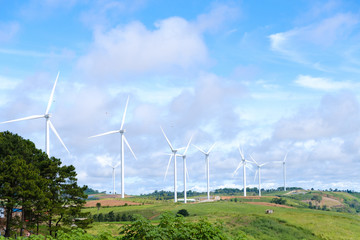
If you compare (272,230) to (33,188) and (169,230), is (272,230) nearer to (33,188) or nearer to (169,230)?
(33,188)

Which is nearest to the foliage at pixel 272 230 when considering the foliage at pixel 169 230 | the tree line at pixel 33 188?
the tree line at pixel 33 188

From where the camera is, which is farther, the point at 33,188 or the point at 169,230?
the point at 33,188

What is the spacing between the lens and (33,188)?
176 feet

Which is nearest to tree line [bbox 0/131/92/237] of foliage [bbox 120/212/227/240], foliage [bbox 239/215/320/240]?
foliage [bbox 239/215/320/240]

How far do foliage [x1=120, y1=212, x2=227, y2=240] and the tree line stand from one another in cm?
3143

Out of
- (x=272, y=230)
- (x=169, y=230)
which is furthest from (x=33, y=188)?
(x=272, y=230)

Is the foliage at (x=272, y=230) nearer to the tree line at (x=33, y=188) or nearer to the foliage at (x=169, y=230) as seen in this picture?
the tree line at (x=33, y=188)

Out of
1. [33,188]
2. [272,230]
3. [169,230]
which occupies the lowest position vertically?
[272,230]

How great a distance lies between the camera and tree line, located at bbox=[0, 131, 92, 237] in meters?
53.7

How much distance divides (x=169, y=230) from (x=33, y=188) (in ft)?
109

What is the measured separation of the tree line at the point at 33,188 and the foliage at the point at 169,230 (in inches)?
1237

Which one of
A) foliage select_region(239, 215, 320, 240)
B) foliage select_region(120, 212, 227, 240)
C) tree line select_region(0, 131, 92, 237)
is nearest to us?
foliage select_region(120, 212, 227, 240)

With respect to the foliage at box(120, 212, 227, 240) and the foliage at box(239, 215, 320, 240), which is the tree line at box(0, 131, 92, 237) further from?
the foliage at box(120, 212, 227, 240)

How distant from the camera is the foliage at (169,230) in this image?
25.0 metres
